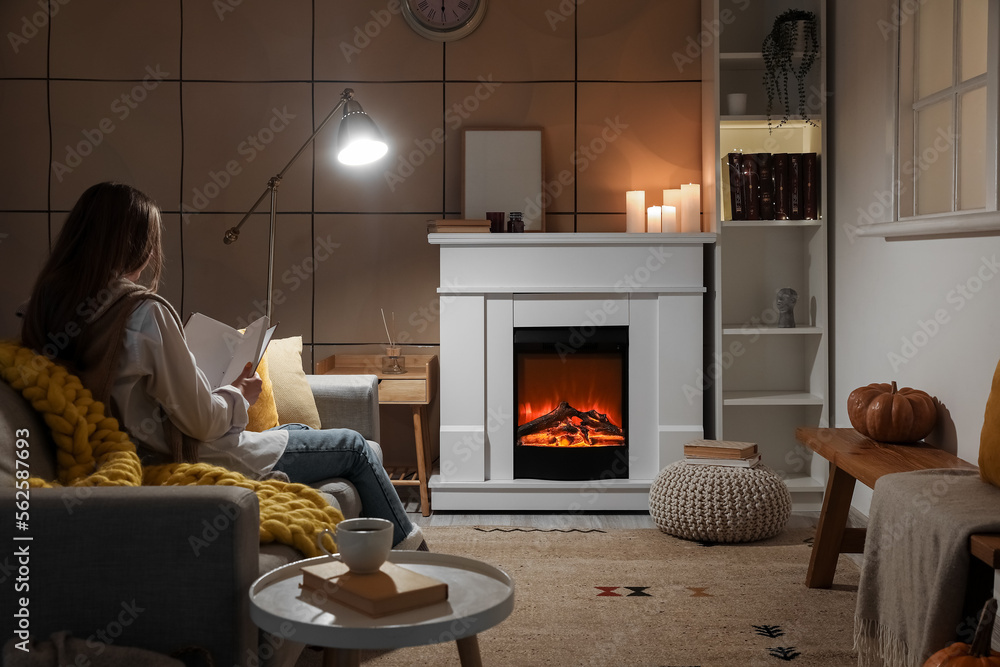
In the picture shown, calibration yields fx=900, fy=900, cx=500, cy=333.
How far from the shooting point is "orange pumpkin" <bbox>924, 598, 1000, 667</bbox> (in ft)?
5.24

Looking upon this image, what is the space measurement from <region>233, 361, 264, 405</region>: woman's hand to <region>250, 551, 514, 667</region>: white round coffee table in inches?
35.0

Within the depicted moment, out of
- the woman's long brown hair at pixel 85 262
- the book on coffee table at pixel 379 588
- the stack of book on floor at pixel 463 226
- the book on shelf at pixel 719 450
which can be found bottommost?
the book on shelf at pixel 719 450

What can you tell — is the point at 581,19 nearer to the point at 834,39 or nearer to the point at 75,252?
the point at 834,39

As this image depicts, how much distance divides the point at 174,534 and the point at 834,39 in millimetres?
3452

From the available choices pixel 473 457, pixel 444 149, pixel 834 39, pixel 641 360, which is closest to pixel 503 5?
pixel 444 149

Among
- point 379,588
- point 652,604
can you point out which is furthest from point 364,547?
point 652,604

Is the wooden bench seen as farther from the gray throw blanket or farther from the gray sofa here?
the gray sofa

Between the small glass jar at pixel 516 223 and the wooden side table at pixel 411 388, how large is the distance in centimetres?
69

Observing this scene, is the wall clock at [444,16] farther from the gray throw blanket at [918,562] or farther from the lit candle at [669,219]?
the gray throw blanket at [918,562]

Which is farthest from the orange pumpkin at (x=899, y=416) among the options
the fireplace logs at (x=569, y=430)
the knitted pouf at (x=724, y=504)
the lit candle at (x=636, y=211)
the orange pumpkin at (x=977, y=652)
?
the lit candle at (x=636, y=211)

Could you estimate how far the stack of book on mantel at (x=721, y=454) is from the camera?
3.43m

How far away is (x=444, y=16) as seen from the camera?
4.19 meters

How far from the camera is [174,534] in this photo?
5.04 feet

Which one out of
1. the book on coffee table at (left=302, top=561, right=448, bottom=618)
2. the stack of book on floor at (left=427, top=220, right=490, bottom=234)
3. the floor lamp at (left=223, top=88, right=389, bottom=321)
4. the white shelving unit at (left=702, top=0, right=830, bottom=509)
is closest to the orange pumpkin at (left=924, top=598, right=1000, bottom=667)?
the book on coffee table at (left=302, top=561, right=448, bottom=618)
